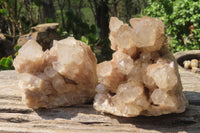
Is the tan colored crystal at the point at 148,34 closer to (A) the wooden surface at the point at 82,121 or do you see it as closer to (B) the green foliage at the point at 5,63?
(A) the wooden surface at the point at 82,121

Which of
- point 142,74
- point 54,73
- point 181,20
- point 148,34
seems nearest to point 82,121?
point 54,73

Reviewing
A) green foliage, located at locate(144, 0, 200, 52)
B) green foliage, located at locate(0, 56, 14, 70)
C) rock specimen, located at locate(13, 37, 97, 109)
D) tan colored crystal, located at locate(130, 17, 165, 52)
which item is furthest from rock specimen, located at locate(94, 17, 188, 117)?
green foliage, located at locate(144, 0, 200, 52)

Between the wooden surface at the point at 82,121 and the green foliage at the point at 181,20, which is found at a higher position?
the green foliage at the point at 181,20

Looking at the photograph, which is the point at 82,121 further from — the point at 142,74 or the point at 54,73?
the point at 142,74

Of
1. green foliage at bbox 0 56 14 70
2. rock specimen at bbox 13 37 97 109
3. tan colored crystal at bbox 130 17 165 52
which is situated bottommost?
green foliage at bbox 0 56 14 70

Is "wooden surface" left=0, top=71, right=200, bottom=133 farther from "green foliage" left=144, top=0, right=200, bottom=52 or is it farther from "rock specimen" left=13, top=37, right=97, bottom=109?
"green foliage" left=144, top=0, right=200, bottom=52

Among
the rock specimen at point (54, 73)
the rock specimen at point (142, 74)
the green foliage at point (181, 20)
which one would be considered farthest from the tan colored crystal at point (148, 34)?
the green foliage at point (181, 20)

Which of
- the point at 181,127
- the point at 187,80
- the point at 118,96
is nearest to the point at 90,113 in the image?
the point at 118,96
